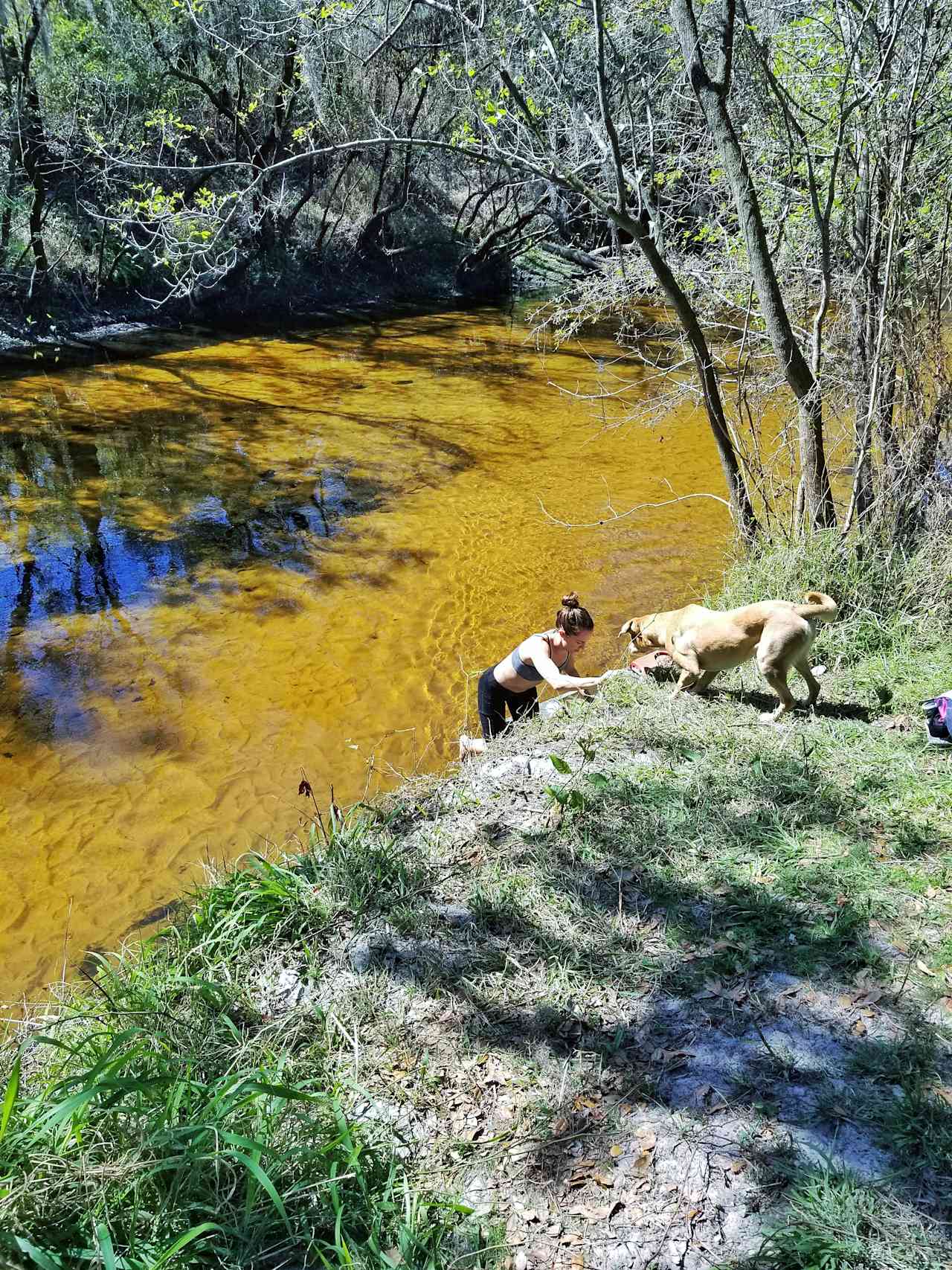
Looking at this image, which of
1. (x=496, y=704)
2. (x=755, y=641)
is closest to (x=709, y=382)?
(x=755, y=641)

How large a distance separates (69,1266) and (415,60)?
19626mm

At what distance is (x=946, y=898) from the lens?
10.4 ft

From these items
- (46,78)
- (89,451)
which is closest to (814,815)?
(89,451)

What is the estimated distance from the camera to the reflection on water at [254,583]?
5406mm

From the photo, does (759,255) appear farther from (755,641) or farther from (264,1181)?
(264,1181)

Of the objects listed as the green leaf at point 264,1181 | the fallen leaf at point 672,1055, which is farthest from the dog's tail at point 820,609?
the green leaf at point 264,1181

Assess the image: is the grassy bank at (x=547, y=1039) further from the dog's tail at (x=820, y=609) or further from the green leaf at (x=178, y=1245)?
the dog's tail at (x=820, y=609)

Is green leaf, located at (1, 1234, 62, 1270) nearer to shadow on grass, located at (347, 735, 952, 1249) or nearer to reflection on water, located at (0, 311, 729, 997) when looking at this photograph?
shadow on grass, located at (347, 735, 952, 1249)

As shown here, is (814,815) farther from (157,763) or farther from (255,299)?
(255,299)

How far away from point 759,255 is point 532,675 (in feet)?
10.4

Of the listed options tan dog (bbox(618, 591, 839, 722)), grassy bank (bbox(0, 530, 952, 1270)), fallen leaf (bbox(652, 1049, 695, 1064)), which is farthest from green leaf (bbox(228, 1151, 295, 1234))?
tan dog (bbox(618, 591, 839, 722))

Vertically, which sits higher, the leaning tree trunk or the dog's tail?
the leaning tree trunk

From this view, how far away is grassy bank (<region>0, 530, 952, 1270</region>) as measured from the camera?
2.17m

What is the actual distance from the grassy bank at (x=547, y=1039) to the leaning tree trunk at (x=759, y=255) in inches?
88.4
